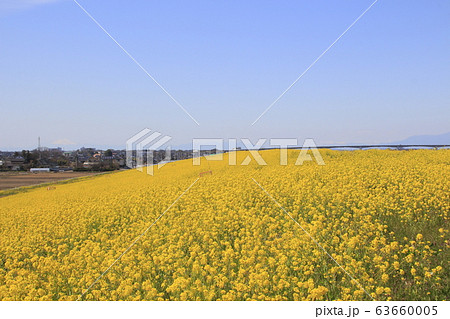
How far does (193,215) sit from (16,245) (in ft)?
16.5

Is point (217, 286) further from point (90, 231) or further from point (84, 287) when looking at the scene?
point (90, 231)

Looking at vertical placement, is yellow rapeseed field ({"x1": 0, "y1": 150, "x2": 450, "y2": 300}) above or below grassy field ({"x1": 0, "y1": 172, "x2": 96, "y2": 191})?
above

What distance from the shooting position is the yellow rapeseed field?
5707 millimetres

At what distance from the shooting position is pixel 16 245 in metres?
10.2

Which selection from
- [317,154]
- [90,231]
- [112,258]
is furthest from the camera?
[317,154]

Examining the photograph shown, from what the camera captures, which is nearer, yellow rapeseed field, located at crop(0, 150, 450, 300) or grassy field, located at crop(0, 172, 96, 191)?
yellow rapeseed field, located at crop(0, 150, 450, 300)

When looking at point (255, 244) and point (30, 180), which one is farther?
point (30, 180)

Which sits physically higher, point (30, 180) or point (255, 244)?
point (255, 244)

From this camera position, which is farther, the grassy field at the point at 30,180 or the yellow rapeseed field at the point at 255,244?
the grassy field at the point at 30,180

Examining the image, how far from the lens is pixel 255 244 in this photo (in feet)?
23.4

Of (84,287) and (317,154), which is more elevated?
(317,154)

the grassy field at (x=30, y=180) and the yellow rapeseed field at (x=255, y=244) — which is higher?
the yellow rapeseed field at (x=255, y=244)

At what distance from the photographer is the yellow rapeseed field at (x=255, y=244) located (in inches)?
225
